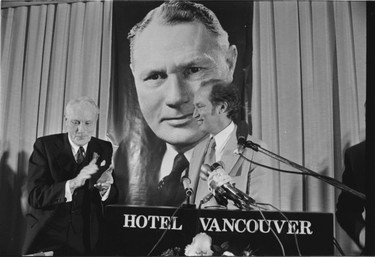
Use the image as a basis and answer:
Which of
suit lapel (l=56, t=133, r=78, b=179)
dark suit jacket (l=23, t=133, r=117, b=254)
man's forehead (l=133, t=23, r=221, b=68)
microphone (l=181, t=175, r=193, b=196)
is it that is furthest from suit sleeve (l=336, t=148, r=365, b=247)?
suit lapel (l=56, t=133, r=78, b=179)

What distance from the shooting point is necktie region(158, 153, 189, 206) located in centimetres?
274

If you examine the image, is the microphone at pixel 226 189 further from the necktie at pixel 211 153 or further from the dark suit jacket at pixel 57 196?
the dark suit jacket at pixel 57 196

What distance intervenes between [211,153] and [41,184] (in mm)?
1042

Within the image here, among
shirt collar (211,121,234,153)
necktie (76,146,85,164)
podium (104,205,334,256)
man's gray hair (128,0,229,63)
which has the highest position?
man's gray hair (128,0,229,63)

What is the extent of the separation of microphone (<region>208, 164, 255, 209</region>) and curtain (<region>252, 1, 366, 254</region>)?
210 millimetres

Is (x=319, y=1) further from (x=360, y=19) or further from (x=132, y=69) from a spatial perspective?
(x=132, y=69)

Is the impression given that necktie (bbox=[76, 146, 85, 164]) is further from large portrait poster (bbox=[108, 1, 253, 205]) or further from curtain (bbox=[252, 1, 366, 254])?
curtain (bbox=[252, 1, 366, 254])

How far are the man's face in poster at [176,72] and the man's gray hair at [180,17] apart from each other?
3 centimetres

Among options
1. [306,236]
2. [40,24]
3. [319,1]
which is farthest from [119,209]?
[319,1]

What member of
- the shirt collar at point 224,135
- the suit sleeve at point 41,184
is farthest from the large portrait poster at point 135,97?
the suit sleeve at point 41,184

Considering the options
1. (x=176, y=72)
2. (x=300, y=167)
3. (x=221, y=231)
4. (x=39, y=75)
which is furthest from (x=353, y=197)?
(x=39, y=75)

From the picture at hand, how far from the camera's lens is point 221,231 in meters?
2.68

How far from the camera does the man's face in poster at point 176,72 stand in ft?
9.23

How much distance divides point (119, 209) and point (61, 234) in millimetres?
366
